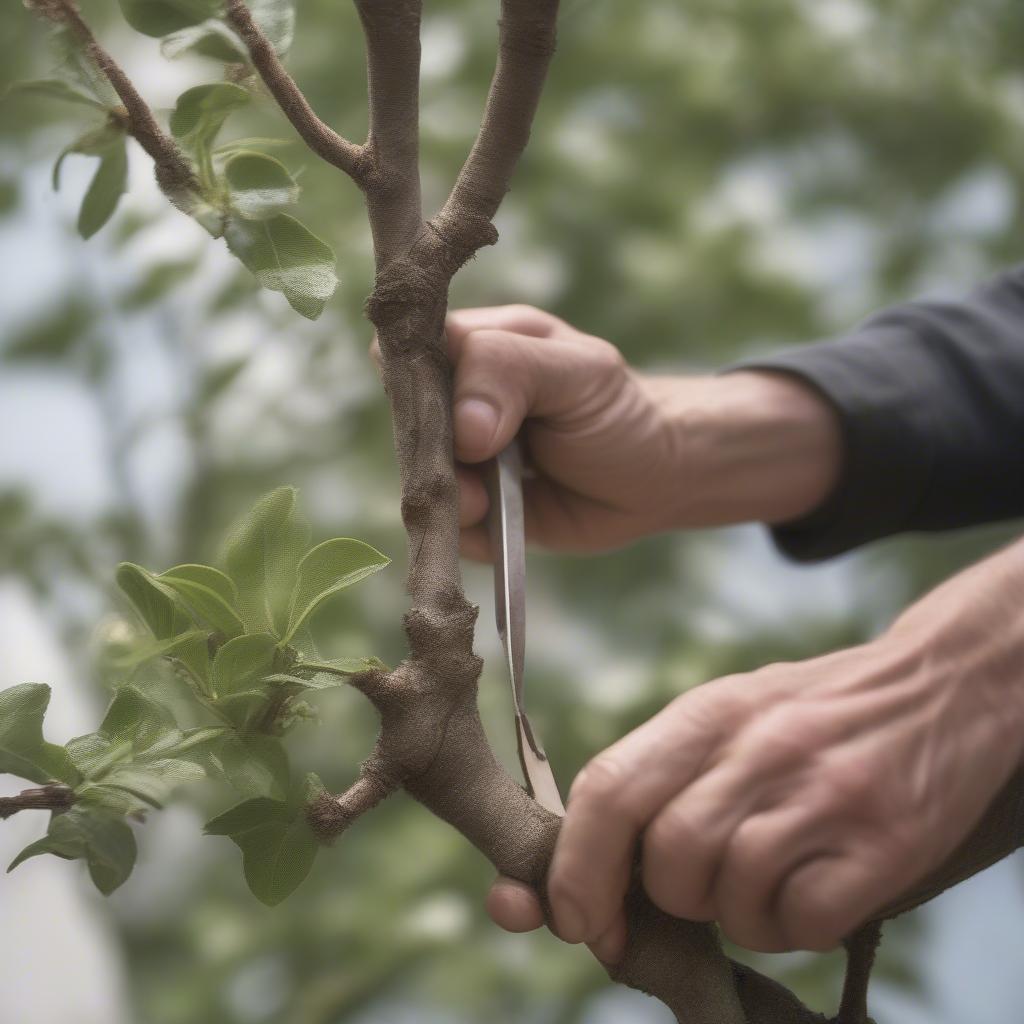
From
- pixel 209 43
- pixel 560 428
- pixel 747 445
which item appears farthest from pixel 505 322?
pixel 209 43

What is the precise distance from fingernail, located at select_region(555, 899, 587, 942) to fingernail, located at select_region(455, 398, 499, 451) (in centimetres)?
20

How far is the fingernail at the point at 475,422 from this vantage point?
18.4 inches

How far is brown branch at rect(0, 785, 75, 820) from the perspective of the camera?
30cm

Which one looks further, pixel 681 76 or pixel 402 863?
pixel 681 76

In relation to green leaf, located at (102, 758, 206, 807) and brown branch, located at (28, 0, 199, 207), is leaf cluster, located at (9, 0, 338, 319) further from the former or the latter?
green leaf, located at (102, 758, 206, 807)

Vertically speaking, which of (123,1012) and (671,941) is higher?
(671,941)

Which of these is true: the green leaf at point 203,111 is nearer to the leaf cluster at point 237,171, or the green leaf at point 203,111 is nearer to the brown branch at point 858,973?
the leaf cluster at point 237,171

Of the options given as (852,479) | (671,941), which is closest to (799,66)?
(852,479)

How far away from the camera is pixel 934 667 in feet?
1.29

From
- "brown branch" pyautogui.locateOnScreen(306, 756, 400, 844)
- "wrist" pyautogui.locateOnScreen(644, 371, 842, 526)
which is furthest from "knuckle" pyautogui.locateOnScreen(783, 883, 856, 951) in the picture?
"wrist" pyautogui.locateOnScreen(644, 371, 842, 526)

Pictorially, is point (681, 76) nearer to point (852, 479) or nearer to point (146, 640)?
point (852, 479)

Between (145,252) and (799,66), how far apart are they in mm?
607

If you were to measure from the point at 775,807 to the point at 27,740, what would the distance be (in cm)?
22

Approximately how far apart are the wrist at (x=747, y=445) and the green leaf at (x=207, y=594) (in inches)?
15.2
